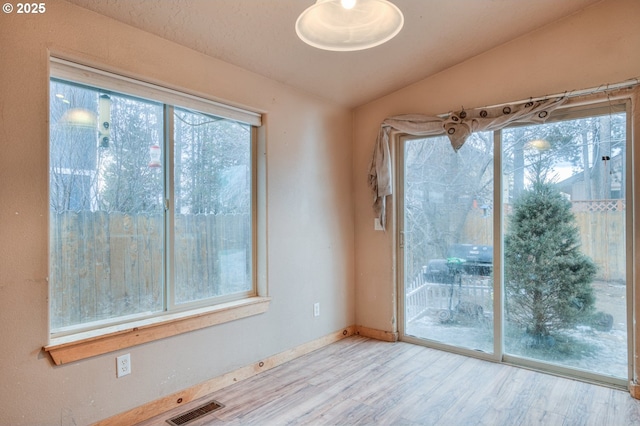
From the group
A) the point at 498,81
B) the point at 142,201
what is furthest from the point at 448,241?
the point at 142,201

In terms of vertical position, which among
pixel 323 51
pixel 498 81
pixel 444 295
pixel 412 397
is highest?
pixel 323 51

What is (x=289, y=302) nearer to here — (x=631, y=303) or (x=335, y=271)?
(x=335, y=271)

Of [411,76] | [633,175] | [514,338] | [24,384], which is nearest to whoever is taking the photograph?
[24,384]

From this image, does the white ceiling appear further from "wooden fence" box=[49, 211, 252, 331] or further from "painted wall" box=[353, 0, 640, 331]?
"wooden fence" box=[49, 211, 252, 331]

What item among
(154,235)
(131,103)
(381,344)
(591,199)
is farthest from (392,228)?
(131,103)

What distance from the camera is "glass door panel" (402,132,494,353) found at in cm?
311

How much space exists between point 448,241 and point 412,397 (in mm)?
1426

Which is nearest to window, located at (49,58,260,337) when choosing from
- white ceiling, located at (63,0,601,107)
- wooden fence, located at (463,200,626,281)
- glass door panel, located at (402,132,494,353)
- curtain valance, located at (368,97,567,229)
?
white ceiling, located at (63,0,601,107)

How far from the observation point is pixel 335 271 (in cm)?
363

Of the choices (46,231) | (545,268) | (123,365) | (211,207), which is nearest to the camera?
(46,231)

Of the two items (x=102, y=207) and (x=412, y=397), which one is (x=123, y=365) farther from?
(x=412, y=397)

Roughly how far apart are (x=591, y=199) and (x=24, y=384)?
3.69m

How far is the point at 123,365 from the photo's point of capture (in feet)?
6.88

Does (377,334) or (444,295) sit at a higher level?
(444,295)
